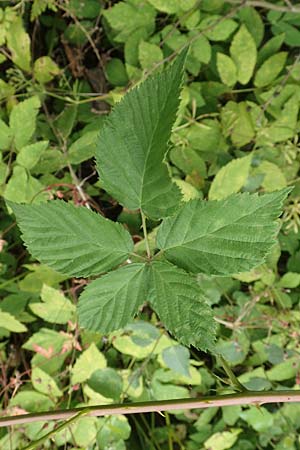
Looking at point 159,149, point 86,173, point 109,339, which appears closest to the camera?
point 159,149

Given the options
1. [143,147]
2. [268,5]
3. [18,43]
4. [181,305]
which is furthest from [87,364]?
[268,5]

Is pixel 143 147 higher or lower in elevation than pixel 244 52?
higher

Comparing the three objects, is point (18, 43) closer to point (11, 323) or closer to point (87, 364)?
point (11, 323)

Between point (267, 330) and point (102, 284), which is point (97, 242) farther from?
point (267, 330)

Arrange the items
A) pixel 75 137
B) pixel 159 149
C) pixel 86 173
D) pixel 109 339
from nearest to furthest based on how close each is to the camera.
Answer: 1. pixel 159 149
2. pixel 109 339
3. pixel 75 137
4. pixel 86 173

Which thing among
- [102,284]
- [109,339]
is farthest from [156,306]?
[109,339]

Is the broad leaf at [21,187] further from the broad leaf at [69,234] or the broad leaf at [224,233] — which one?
the broad leaf at [224,233]

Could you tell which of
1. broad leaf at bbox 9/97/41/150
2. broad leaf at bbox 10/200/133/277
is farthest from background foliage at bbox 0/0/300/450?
broad leaf at bbox 10/200/133/277

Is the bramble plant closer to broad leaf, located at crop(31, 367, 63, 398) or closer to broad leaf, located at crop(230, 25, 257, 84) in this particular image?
broad leaf, located at crop(31, 367, 63, 398)
